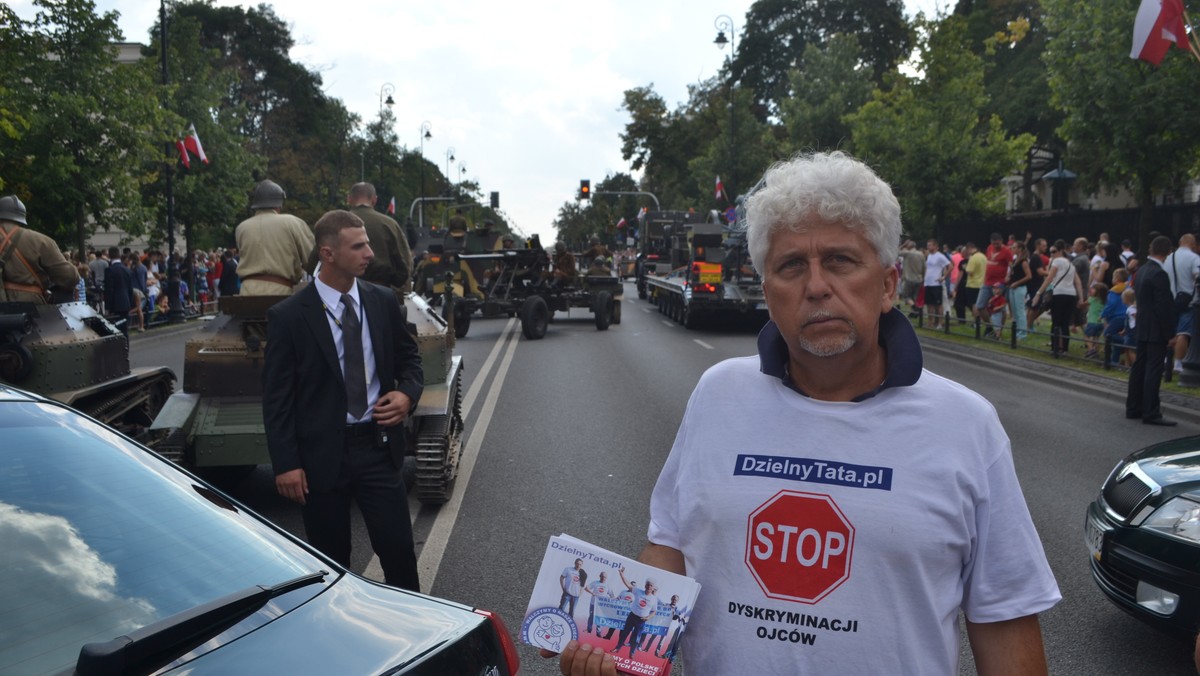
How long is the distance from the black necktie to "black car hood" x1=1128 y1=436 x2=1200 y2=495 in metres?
3.57

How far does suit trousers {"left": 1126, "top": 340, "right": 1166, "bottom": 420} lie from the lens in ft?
37.2

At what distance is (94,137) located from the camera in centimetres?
2416

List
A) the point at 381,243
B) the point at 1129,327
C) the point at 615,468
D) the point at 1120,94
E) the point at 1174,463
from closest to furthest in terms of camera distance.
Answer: the point at 1174,463 < the point at 381,243 < the point at 615,468 < the point at 1129,327 < the point at 1120,94

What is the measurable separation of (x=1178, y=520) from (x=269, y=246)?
5.93 meters

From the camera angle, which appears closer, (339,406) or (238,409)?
(339,406)

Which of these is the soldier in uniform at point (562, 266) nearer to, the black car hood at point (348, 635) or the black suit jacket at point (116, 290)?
the black suit jacket at point (116, 290)

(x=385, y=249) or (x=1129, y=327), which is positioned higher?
(x=385, y=249)

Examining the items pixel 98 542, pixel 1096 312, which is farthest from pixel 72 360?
pixel 1096 312

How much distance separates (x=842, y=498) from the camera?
2053 mm

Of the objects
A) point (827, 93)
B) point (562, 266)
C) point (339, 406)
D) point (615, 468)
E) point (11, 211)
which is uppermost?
point (827, 93)

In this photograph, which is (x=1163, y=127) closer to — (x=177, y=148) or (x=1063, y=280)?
(x=1063, y=280)

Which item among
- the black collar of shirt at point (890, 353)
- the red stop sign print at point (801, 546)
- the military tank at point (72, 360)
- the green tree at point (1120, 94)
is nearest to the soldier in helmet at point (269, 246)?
the military tank at point (72, 360)

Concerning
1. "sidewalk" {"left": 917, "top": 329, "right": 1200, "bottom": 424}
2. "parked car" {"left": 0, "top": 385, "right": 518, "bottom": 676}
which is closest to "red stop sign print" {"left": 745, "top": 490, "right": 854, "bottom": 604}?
"parked car" {"left": 0, "top": 385, "right": 518, "bottom": 676}

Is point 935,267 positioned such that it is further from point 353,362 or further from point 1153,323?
point 353,362
